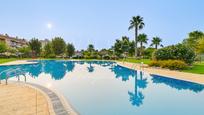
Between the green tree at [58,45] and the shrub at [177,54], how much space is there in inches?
1351

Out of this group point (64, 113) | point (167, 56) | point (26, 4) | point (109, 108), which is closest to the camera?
point (64, 113)

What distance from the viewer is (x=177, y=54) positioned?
24.3 metres

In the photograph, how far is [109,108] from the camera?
8.04m

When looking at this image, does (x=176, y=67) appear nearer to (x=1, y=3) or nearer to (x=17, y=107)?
(x=17, y=107)

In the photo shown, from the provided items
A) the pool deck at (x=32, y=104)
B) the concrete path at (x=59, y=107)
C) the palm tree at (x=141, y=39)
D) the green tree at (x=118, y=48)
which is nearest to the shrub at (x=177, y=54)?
the pool deck at (x=32, y=104)

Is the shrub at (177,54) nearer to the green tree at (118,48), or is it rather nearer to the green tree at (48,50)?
the green tree at (118,48)

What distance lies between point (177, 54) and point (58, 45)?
37213 millimetres

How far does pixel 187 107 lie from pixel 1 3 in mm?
26346

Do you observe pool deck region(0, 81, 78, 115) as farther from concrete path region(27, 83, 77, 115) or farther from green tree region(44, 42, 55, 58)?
green tree region(44, 42, 55, 58)

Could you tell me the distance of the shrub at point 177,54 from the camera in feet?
78.0

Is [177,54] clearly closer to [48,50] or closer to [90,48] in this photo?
[48,50]

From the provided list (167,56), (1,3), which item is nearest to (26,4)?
(1,3)

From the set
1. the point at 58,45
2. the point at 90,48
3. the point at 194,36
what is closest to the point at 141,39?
the point at 194,36

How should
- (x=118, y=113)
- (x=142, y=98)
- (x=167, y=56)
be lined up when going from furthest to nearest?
(x=167, y=56) < (x=142, y=98) < (x=118, y=113)
